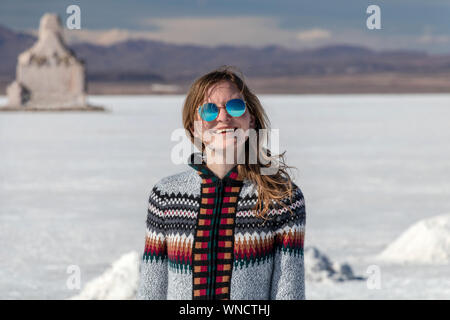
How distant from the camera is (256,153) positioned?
1682 mm

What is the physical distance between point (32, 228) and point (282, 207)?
18.0ft

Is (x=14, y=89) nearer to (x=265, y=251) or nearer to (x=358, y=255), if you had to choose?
(x=358, y=255)

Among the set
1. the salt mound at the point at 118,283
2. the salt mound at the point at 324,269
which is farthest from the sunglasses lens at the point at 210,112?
the salt mound at the point at 324,269

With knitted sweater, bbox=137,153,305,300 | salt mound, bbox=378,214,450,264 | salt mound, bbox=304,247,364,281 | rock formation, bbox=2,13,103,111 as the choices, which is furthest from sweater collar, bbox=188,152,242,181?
rock formation, bbox=2,13,103,111

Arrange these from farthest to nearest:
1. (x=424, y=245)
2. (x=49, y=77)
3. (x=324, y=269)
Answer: (x=49, y=77), (x=424, y=245), (x=324, y=269)

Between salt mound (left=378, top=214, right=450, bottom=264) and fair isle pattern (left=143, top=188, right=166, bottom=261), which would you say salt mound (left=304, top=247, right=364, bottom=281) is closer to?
salt mound (left=378, top=214, right=450, bottom=264)

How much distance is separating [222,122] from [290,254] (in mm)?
341

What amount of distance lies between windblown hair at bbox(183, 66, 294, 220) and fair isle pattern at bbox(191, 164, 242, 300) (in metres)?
0.07

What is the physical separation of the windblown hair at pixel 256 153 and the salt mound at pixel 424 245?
3.80 metres

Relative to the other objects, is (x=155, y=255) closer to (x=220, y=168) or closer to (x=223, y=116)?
(x=220, y=168)

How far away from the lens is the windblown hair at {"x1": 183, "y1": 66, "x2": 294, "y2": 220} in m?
1.62

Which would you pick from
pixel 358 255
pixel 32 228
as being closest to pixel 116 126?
pixel 32 228

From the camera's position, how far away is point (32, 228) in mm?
6719

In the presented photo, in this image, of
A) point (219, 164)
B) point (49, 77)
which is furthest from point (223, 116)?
point (49, 77)
